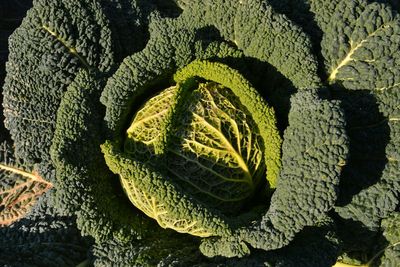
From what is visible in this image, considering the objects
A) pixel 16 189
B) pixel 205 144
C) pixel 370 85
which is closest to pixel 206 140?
pixel 205 144

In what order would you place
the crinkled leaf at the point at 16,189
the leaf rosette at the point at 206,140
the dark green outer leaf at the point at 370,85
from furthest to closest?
the crinkled leaf at the point at 16,189 < the dark green outer leaf at the point at 370,85 < the leaf rosette at the point at 206,140

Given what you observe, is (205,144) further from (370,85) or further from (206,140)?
(370,85)

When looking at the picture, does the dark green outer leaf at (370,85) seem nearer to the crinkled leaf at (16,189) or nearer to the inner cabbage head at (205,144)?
the inner cabbage head at (205,144)

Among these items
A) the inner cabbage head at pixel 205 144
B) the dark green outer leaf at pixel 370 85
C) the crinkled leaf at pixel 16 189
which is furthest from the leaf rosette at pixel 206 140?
the crinkled leaf at pixel 16 189

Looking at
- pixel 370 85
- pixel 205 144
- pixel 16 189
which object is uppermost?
pixel 370 85

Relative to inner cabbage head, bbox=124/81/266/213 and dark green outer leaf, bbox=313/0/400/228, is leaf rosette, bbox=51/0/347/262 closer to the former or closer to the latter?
inner cabbage head, bbox=124/81/266/213

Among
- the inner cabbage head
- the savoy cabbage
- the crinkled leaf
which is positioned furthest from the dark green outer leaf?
the crinkled leaf

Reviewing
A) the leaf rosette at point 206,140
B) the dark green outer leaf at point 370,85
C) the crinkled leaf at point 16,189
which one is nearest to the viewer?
the leaf rosette at point 206,140

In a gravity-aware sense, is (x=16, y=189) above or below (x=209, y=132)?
below

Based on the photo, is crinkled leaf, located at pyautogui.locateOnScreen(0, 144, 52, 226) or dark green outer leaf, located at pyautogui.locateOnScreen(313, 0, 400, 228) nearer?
dark green outer leaf, located at pyautogui.locateOnScreen(313, 0, 400, 228)

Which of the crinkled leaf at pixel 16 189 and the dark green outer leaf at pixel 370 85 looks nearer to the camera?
the dark green outer leaf at pixel 370 85

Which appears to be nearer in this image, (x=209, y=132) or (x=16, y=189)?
(x=209, y=132)

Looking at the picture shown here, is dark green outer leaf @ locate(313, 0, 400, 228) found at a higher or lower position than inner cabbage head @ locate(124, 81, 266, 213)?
higher
